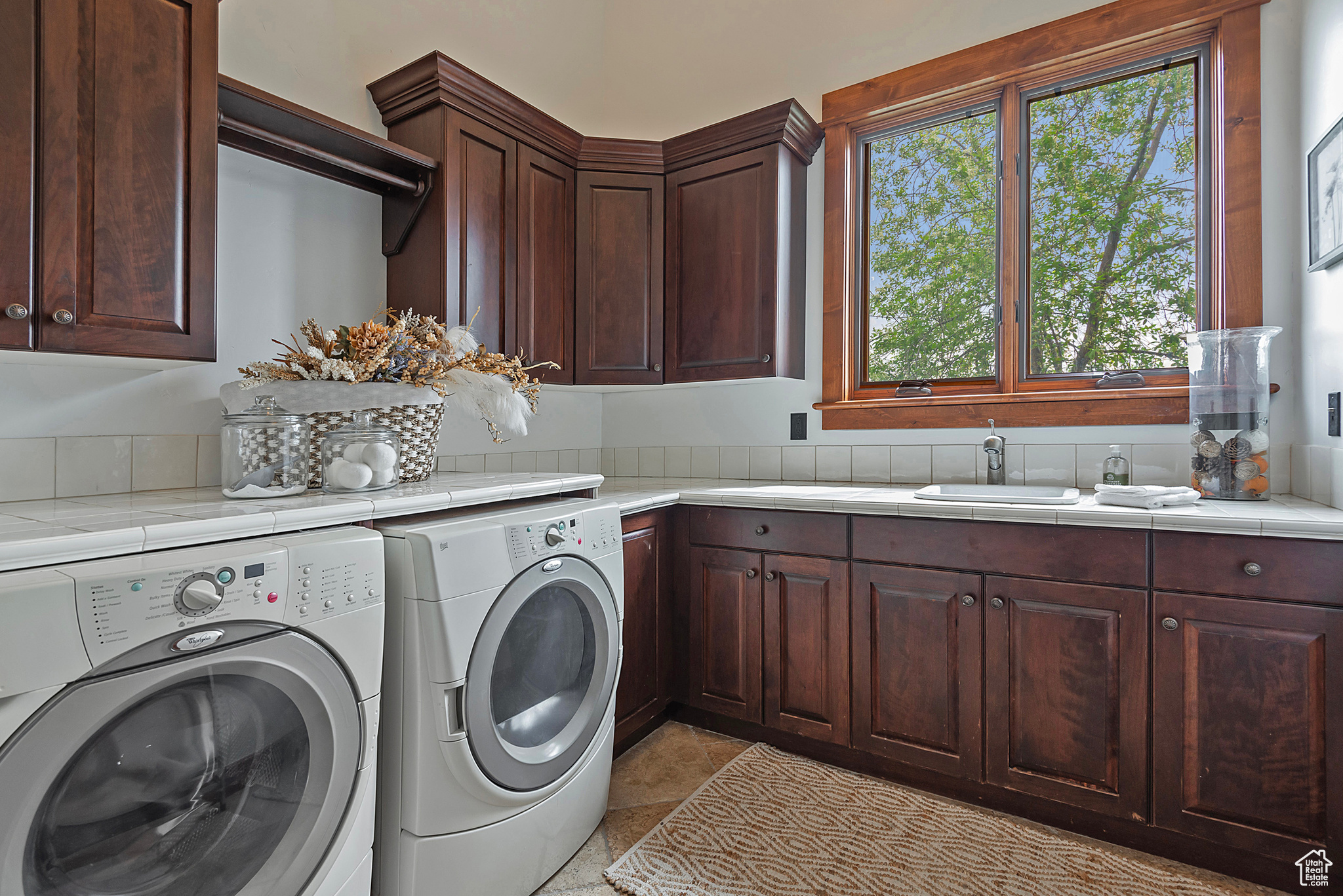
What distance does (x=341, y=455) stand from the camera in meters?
1.59

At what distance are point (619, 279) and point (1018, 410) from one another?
1.55 m

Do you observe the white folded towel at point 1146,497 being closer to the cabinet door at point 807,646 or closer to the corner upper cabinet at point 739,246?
the cabinet door at point 807,646

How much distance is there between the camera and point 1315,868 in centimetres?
145

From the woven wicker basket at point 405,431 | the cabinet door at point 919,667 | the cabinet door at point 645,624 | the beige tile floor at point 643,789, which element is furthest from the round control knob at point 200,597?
the cabinet door at point 919,667

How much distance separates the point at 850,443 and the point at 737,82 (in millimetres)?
1660

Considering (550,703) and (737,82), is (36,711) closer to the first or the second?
(550,703)

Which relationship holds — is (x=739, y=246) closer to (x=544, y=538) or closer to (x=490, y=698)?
(x=544, y=538)

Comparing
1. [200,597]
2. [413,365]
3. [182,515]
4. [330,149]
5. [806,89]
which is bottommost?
[200,597]

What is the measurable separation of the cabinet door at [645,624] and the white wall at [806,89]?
815 mm

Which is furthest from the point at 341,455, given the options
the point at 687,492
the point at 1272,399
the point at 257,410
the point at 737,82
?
the point at 1272,399

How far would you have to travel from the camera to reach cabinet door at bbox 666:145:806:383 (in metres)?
2.48

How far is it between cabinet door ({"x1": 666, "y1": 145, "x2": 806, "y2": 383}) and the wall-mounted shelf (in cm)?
100

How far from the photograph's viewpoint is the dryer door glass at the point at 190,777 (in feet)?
2.78

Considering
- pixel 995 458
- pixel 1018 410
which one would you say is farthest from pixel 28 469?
pixel 1018 410
